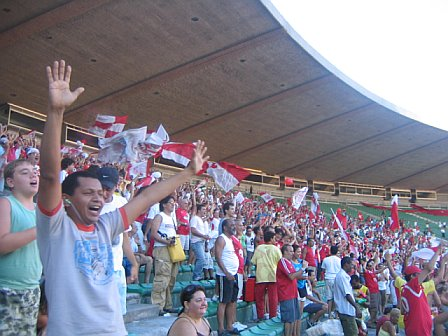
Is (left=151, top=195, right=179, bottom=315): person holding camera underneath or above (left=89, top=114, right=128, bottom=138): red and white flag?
underneath

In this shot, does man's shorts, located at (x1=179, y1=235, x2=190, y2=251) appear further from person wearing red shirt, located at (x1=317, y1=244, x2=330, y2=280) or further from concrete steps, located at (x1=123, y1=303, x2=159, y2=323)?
→ person wearing red shirt, located at (x1=317, y1=244, x2=330, y2=280)

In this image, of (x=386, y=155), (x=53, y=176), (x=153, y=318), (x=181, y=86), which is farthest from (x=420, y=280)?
(x=386, y=155)

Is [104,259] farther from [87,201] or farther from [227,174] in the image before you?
[227,174]

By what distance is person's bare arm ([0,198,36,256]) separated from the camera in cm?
269

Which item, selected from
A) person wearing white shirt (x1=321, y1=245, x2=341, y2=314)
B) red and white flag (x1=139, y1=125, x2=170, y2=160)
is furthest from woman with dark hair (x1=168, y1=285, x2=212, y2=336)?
person wearing white shirt (x1=321, y1=245, x2=341, y2=314)

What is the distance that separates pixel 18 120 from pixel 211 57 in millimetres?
8916

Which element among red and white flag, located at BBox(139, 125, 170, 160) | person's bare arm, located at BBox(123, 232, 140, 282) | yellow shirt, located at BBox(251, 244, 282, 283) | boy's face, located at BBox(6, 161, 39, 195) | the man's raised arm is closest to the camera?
Result: the man's raised arm

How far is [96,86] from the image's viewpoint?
1912 centimetres

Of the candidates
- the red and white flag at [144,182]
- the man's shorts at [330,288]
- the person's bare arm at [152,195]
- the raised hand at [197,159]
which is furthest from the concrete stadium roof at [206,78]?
the person's bare arm at [152,195]

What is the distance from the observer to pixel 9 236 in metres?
2.70

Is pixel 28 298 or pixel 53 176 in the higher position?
pixel 53 176

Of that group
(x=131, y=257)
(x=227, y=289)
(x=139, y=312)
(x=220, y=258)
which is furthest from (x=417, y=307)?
(x=131, y=257)

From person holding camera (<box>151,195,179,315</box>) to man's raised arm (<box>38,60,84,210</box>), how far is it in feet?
14.8

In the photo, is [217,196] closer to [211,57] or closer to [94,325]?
[211,57]
